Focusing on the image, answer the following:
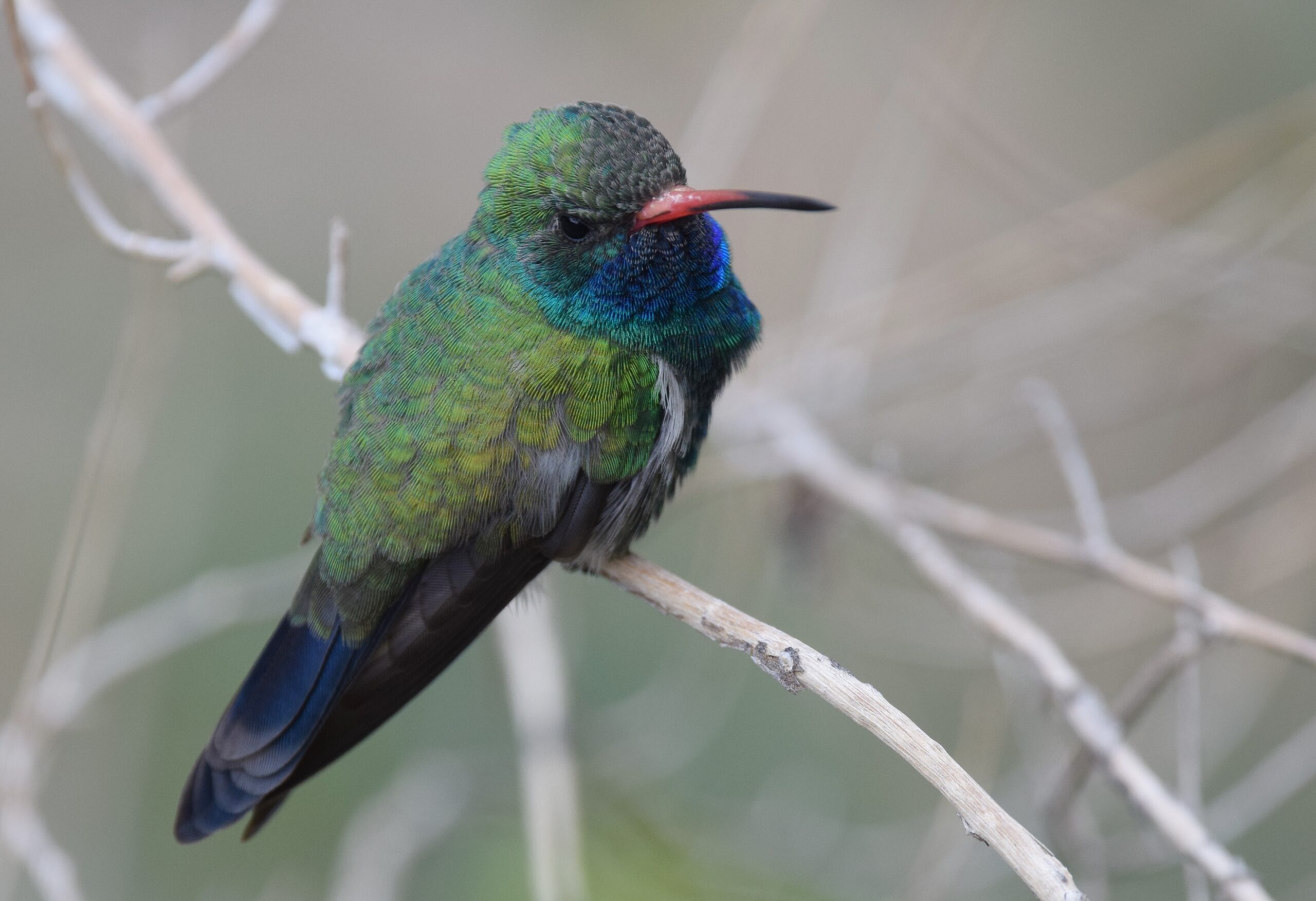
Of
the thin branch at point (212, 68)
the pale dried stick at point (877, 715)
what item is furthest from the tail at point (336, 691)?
the thin branch at point (212, 68)

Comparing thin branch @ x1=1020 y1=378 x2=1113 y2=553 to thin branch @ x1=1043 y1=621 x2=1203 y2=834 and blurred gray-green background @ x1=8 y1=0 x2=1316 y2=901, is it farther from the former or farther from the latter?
blurred gray-green background @ x1=8 y1=0 x2=1316 y2=901

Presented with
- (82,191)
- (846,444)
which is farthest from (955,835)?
(82,191)

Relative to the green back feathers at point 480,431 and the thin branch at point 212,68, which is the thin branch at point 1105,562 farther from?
the thin branch at point 212,68

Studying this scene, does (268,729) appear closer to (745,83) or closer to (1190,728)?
(1190,728)

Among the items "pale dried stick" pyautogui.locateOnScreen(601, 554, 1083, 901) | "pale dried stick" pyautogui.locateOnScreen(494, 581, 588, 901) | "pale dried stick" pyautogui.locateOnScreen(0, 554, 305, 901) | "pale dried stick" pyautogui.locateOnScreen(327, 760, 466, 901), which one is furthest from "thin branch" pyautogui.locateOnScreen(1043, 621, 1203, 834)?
"pale dried stick" pyautogui.locateOnScreen(0, 554, 305, 901)

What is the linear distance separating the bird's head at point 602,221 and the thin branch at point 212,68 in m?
0.75

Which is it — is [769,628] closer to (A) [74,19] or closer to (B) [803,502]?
(B) [803,502]

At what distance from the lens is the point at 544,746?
7.34 feet

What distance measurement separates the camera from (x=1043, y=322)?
3.12 meters

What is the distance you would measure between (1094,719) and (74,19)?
5405mm

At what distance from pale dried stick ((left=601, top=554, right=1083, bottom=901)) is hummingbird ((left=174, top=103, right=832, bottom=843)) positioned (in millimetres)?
332

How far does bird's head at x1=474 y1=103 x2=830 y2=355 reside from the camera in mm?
2033

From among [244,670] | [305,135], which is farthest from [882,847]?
[305,135]

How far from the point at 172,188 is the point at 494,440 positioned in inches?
42.1
